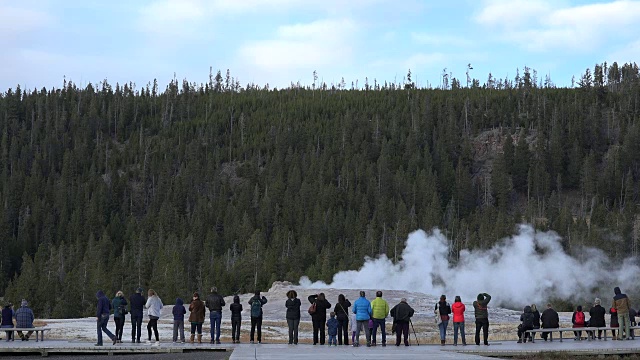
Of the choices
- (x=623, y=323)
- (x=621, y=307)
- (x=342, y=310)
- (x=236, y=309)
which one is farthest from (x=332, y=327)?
(x=623, y=323)

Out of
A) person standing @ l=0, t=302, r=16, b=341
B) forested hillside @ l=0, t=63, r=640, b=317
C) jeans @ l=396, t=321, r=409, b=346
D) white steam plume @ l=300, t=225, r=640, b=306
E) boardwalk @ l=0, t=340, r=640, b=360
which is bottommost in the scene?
boardwalk @ l=0, t=340, r=640, b=360

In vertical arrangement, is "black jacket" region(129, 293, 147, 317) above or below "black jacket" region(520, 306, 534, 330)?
above

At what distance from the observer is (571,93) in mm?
186000

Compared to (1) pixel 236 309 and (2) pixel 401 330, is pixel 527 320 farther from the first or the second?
(1) pixel 236 309

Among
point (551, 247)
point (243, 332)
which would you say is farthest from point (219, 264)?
point (243, 332)

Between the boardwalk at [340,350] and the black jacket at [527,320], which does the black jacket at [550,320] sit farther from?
the boardwalk at [340,350]

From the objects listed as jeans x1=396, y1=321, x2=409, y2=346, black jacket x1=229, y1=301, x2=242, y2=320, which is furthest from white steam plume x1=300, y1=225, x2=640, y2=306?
jeans x1=396, y1=321, x2=409, y2=346

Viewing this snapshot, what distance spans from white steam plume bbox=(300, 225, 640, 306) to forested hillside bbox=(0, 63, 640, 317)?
11.0 feet

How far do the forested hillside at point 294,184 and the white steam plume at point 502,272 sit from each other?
336 cm

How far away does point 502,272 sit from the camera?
87188mm

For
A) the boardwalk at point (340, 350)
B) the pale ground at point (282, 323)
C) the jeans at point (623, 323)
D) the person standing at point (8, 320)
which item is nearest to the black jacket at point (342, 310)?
the boardwalk at point (340, 350)

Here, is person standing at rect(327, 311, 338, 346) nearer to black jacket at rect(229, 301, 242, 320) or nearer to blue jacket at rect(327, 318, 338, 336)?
blue jacket at rect(327, 318, 338, 336)

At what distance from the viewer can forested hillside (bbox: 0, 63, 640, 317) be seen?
10712 centimetres

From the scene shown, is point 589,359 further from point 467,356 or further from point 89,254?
point 89,254
